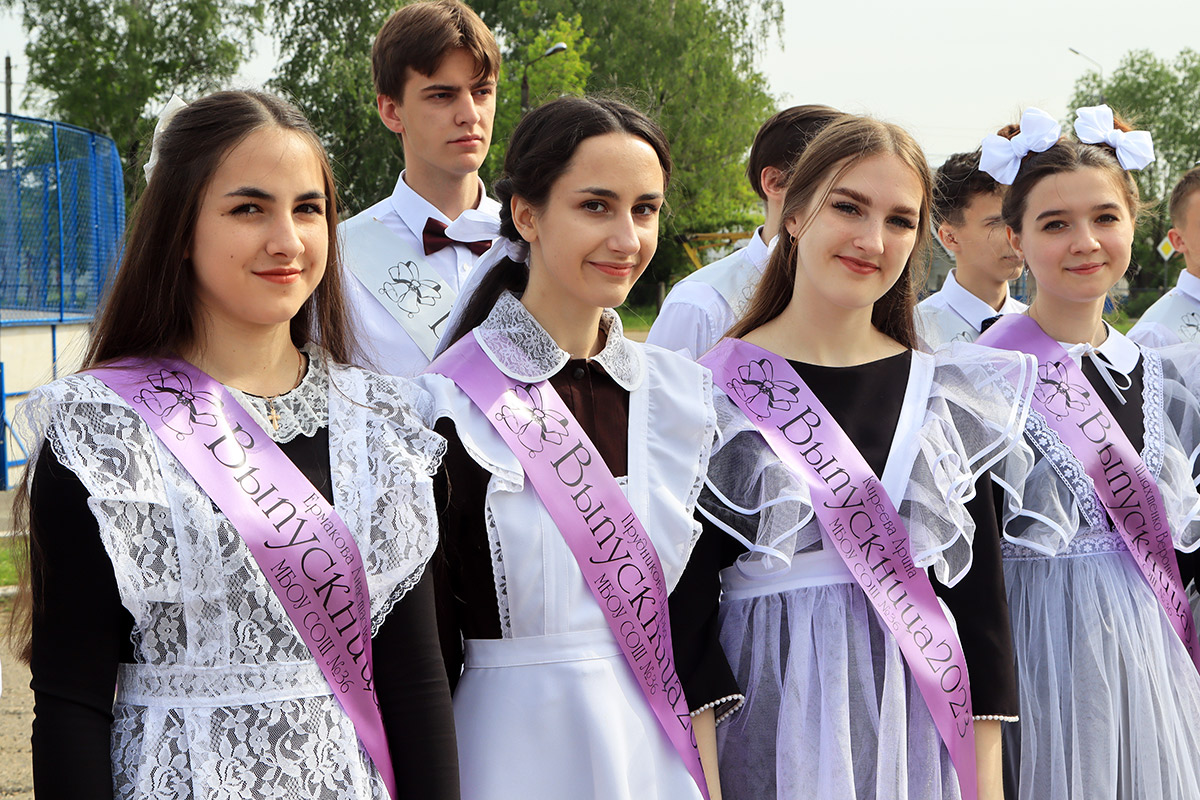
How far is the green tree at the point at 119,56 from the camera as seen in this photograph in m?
23.9

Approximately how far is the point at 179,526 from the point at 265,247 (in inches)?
18.6

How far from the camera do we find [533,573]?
205cm

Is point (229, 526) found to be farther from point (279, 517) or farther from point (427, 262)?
point (427, 262)

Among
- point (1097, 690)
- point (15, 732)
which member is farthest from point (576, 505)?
point (15, 732)

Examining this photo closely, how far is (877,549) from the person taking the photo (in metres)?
2.25

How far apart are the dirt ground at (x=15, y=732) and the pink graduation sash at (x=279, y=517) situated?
8.15 feet

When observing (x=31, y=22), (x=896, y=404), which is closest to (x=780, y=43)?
(x=31, y=22)

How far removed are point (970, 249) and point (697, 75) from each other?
99.8 ft

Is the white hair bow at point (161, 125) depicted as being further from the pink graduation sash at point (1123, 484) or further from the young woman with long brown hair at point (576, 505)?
the pink graduation sash at point (1123, 484)

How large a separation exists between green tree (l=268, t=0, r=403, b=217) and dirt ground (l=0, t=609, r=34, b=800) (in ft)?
72.4

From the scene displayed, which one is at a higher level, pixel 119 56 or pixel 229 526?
pixel 119 56

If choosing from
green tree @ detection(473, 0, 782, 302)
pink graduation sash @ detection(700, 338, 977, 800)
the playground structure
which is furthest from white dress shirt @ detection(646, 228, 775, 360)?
green tree @ detection(473, 0, 782, 302)

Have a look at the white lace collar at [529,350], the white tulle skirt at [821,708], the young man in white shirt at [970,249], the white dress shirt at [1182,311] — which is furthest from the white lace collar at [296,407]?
the white dress shirt at [1182,311]

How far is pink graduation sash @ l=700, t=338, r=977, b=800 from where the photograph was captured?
221cm
